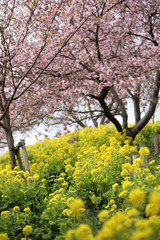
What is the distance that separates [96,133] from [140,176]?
7.82 meters

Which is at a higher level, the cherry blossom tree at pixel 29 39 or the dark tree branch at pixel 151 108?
the cherry blossom tree at pixel 29 39

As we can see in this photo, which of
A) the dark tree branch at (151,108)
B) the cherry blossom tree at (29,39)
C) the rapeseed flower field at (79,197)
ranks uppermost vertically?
the cherry blossom tree at (29,39)

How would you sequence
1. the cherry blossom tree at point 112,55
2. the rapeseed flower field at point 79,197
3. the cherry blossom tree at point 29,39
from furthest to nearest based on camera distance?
1. the cherry blossom tree at point 112,55
2. the cherry blossom tree at point 29,39
3. the rapeseed flower field at point 79,197

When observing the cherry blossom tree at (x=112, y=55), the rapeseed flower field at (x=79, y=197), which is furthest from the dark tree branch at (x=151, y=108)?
the rapeseed flower field at (x=79, y=197)

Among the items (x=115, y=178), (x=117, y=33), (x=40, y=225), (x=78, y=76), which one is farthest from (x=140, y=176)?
(x=117, y=33)

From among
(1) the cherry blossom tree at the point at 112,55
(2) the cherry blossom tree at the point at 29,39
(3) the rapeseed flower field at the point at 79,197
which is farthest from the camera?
(1) the cherry blossom tree at the point at 112,55

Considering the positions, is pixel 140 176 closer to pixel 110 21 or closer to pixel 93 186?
pixel 93 186

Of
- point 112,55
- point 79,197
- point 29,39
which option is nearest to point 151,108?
point 112,55

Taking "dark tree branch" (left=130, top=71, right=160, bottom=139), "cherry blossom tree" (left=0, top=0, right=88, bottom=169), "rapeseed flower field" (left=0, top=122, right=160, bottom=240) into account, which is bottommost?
"rapeseed flower field" (left=0, top=122, right=160, bottom=240)

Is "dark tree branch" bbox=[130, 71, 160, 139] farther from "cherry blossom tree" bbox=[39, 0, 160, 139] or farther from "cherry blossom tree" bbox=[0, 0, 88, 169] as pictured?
"cherry blossom tree" bbox=[0, 0, 88, 169]

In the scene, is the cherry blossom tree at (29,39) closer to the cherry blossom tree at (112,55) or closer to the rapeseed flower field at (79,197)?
the cherry blossom tree at (112,55)

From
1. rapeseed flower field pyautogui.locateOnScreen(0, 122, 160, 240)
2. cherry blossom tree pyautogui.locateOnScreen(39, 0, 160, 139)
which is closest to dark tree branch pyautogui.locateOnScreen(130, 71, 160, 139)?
cherry blossom tree pyautogui.locateOnScreen(39, 0, 160, 139)

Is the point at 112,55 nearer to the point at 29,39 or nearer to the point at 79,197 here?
the point at 29,39

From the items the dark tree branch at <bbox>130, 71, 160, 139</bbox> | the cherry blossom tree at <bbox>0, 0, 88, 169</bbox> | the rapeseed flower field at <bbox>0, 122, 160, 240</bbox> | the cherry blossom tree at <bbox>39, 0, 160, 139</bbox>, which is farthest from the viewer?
the dark tree branch at <bbox>130, 71, 160, 139</bbox>
